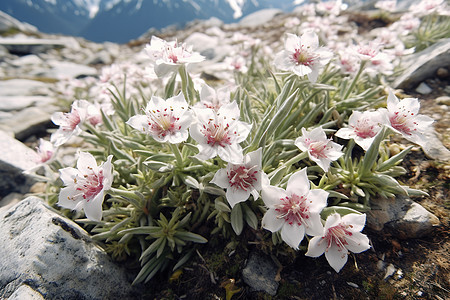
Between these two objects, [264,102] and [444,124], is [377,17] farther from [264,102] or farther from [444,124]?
[264,102]

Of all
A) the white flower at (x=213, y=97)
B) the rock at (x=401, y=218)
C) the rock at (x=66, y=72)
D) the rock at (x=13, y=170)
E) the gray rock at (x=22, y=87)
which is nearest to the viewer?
the rock at (x=401, y=218)

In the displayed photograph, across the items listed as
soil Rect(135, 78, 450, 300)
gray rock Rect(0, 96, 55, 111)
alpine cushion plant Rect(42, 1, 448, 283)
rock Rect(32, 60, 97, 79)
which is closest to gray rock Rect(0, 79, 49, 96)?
gray rock Rect(0, 96, 55, 111)

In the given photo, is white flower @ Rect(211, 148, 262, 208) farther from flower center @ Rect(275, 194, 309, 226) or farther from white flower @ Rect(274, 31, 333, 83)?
white flower @ Rect(274, 31, 333, 83)

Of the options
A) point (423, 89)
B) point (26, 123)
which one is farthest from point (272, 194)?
point (26, 123)

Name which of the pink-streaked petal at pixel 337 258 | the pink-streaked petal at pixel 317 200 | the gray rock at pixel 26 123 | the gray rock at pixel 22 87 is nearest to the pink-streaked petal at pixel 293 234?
the pink-streaked petal at pixel 317 200

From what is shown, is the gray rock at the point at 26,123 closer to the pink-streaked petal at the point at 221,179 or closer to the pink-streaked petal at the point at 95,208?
the pink-streaked petal at the point at 95,208

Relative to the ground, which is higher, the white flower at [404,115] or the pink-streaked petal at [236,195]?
the white flower at [404,115]
